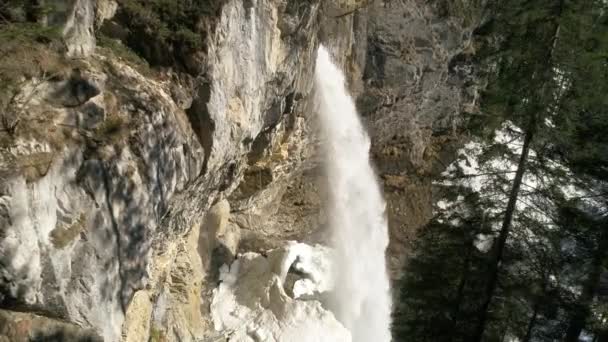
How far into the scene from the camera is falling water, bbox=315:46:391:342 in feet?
53.5

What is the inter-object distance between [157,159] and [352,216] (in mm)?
12365

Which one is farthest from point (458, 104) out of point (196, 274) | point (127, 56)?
point (127, 56)

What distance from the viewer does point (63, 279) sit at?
18.9ft

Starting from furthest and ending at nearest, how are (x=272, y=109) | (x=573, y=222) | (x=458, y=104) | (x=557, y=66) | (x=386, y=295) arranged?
(x=458, y=104) → (x=386, y=295) → (x=272, y=109) → (x=573, y=222) → (x=557, y=66)

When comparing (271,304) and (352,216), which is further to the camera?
(352,216)

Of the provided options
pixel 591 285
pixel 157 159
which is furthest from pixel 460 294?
pixel 157 159

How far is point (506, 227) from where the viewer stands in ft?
25.8

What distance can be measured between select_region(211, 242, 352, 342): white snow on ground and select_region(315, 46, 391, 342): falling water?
148 centimetres

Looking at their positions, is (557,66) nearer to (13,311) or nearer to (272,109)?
(272,109)

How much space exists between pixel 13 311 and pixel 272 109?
852 cm

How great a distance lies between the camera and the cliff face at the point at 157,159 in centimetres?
561

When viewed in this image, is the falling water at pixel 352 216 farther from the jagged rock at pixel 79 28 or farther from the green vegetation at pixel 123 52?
the jagged rock at pixel 79 28

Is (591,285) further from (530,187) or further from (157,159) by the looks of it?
(157,159)

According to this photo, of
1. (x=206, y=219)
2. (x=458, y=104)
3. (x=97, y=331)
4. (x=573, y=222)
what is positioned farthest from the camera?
(x=458, y=104)
